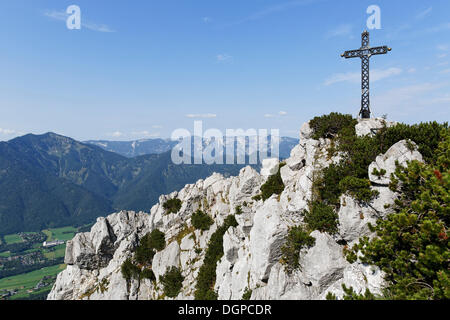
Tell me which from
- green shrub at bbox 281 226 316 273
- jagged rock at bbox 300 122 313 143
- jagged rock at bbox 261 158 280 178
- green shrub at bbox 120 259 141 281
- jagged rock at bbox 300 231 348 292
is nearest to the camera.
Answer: jagged rock at bbox 300 231 348 292

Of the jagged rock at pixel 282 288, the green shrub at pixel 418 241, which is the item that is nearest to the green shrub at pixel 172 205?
the jagged rock at pixel 282 288

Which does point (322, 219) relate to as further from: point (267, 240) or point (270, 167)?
point (270, 167)

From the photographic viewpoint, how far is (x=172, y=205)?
185 ft

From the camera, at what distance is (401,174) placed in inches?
657

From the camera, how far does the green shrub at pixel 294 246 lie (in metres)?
21.8

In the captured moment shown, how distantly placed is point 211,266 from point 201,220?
1097cm

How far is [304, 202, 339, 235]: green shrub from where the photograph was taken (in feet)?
70.5

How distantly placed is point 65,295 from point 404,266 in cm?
6823

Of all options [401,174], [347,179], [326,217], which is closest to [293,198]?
[326,217]

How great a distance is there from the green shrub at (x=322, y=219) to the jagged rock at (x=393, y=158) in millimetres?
4831

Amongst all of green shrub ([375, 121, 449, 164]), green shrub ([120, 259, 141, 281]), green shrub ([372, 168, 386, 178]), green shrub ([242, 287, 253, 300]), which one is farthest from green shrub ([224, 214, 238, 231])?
green shrub ([375, 121, 449, 164])

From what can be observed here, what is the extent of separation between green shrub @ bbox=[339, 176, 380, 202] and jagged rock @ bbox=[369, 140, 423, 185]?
31.8 inches

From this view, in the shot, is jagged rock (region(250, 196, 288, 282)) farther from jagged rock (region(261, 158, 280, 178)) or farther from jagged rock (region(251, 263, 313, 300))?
jagged rock (region(261, 158, 280, 178))

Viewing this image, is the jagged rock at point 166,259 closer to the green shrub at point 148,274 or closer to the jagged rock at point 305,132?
the green shrub at point 148,274
